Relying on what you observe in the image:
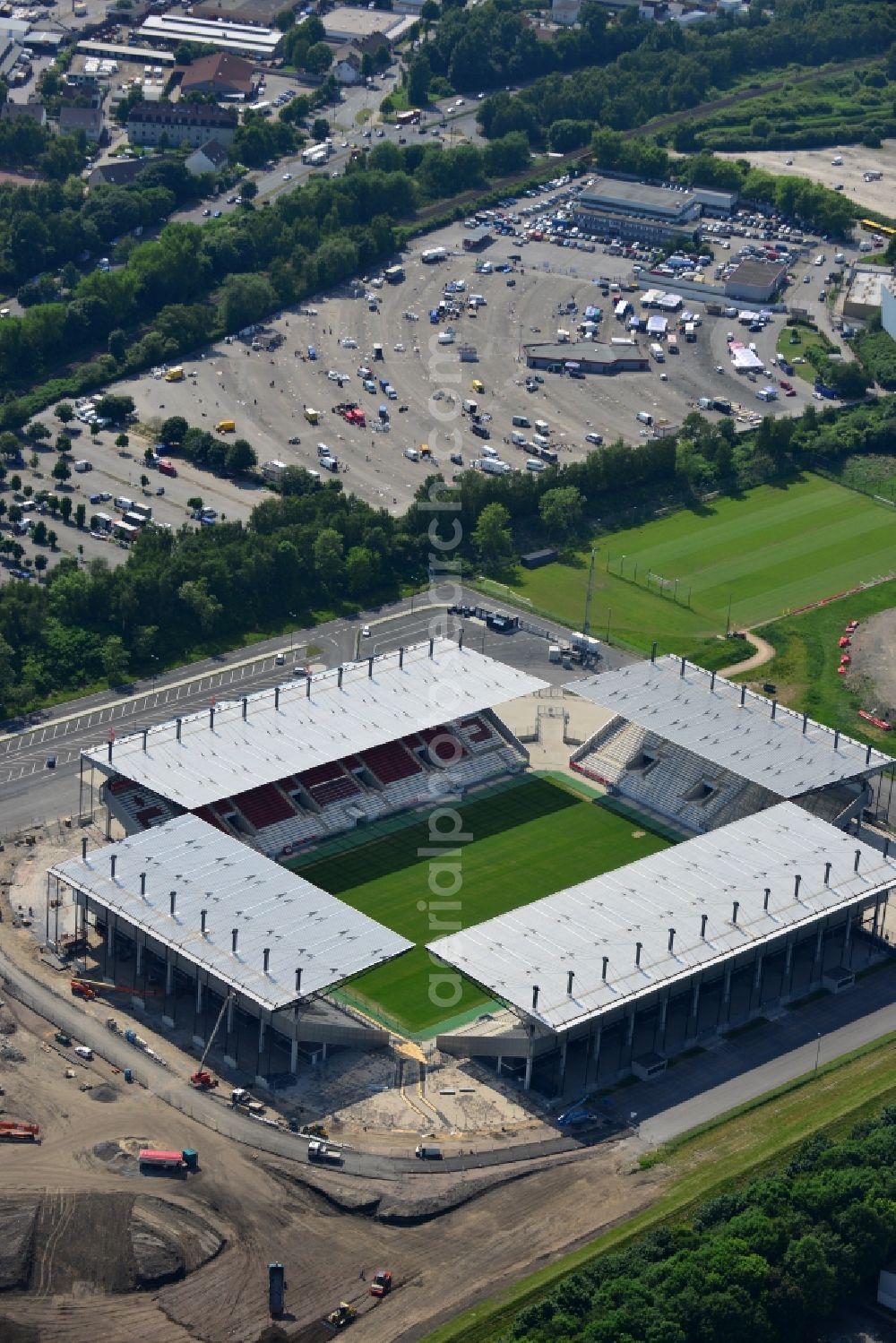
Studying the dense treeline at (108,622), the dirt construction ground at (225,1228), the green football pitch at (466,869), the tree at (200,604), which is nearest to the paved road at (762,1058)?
the dirt construction ground at (225,1228)

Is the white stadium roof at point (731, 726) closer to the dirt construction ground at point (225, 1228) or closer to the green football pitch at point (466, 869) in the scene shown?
the green football pitch at point (466, 869)

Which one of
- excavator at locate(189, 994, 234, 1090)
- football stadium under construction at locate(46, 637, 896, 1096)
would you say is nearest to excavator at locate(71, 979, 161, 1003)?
football stadium under construction at locate(46, 637, 896, 1096)

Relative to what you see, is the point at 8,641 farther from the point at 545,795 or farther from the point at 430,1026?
the point at 430,1026

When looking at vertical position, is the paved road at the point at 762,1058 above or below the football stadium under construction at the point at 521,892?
below

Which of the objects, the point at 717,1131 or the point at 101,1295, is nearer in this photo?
the point at 101,1295

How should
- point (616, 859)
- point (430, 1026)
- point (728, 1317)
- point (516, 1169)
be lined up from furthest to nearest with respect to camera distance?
1. point (616, 859)
2. point (430, 1026)
3. point (516, 1169)
4. point (728, 1317)

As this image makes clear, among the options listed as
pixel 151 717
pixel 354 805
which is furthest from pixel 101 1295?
pixel 151 717

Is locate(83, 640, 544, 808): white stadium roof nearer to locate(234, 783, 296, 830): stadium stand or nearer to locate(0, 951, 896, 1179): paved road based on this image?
locate(234, 783, 296, 830): stadium stand
